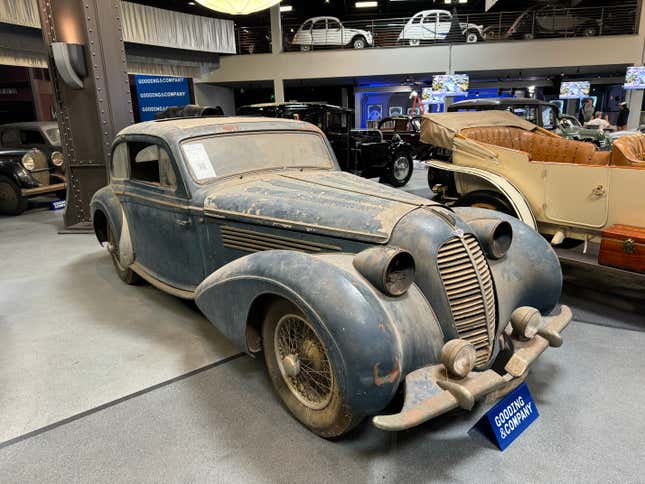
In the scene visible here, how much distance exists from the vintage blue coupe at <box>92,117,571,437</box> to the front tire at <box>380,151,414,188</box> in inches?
256

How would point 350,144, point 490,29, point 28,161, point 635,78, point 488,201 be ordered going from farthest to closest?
point 490,29
point 635,78
point 350,144
point 28,161
point 488,201

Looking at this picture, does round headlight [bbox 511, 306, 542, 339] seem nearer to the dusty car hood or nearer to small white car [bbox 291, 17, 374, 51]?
the dusty car hood

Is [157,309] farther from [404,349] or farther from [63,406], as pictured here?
[404,349]

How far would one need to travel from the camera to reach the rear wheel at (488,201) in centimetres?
416

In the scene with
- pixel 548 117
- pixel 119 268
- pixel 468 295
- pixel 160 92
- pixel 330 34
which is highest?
pixel 330 34

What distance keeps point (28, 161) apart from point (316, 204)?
25.3 ft

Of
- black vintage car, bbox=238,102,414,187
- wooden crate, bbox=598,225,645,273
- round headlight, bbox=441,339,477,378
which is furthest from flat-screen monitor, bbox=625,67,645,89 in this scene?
round headlight, bbox=441,339,477,378

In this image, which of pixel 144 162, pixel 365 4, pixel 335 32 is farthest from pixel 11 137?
pixel 365 4

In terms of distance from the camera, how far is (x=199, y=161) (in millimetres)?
3012

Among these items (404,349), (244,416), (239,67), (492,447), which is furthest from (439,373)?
(239,67)

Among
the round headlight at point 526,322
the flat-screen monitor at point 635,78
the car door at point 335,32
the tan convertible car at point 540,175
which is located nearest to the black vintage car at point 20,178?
the tan convertible car at point 540,175

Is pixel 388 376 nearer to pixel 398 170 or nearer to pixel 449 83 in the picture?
pixel 398 170

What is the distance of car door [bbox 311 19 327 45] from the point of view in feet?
50.4

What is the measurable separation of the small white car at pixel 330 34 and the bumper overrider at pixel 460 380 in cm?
1505
